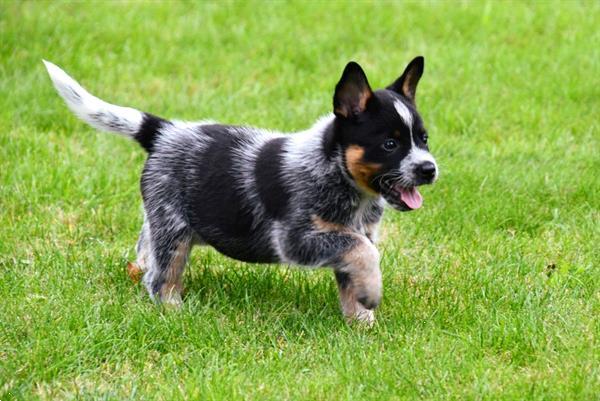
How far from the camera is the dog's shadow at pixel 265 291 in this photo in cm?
510

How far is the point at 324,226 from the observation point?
4.91 m

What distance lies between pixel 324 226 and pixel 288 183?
27cm

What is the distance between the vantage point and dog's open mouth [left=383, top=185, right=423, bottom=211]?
484 cm

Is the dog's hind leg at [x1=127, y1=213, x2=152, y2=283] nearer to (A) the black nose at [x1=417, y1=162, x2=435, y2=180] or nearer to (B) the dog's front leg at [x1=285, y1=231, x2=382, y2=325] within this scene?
(B) the dog's front leg at [x1=285, y1=231, x2=382, y2=325]

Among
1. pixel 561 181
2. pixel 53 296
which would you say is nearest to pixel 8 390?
pixel 53 296

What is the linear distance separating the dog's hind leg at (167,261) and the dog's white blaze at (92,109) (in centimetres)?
54

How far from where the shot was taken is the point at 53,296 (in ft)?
16.9

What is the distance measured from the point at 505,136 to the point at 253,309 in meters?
3.14

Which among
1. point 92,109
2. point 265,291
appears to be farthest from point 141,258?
point 92,109

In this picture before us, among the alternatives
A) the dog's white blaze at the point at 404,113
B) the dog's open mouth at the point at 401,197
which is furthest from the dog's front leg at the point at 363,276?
the dog's white blaze at the point at 404,113

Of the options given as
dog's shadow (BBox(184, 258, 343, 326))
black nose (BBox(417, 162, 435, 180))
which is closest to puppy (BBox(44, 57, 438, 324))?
black nose (BBox(417, 162, 435, 180))

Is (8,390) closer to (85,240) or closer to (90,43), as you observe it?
(85,240)

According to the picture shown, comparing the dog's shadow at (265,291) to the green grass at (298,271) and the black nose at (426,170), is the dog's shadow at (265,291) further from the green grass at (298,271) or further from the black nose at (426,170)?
the black nose at (426,170)

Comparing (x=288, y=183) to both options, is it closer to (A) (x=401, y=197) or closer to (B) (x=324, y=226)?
(B) (x=324, y=226)
